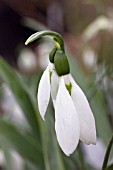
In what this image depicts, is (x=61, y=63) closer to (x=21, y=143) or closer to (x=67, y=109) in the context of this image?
(x=67, y=109)

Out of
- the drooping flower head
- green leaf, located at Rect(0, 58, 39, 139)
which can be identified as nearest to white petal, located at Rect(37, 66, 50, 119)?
the drooping flower head

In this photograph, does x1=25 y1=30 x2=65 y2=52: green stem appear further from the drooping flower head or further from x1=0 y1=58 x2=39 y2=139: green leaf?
x1=0 y1=58 x2=39 y2=139: green leaf

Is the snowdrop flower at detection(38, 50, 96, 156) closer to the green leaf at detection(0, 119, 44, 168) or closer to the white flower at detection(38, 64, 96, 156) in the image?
the white flower at detection(38, 64, 96, 156)

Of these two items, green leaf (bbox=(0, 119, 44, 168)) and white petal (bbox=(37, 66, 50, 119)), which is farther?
green leaf (bbox=(0, 119, 44, 168))

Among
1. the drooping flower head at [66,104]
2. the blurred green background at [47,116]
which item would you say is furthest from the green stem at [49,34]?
the blurred green background at [47,116]

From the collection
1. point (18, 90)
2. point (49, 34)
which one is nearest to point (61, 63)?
point (49, 34)

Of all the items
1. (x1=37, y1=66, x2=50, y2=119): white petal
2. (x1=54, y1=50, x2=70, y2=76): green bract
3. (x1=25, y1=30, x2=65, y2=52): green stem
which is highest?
(x1=25, y1=30, x2=65, y2=52): green stem

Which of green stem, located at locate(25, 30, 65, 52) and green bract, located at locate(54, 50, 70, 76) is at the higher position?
green stem, located at locate(25, 30, 65, 52)
